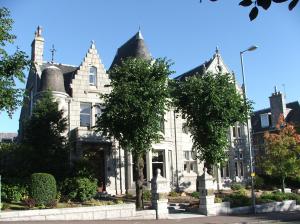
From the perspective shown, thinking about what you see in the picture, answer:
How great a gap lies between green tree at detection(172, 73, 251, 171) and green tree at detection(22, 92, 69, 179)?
8385 mm

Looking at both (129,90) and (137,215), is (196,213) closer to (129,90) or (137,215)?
(137,215)

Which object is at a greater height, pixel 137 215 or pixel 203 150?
pixel 203 150

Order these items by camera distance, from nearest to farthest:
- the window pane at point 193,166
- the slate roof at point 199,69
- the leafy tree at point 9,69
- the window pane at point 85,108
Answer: the leafy tree at point 9,69 < the window pane at point 85,108 < the window pane at point 193,166 < the slate roof at point 199,69

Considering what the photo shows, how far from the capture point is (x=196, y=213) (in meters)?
22.8

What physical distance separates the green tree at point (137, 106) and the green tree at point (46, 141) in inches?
137

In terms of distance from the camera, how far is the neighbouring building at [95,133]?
2958 centimetres

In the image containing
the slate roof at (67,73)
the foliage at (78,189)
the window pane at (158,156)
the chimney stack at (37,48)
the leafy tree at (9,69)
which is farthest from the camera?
the chimney stack at (37,48)

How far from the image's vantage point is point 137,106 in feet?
73.4

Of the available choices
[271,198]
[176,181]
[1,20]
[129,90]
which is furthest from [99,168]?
[1,20]

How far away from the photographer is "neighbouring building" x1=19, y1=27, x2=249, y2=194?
29.6 m

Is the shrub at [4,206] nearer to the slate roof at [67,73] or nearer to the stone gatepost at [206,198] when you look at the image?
the stone gatepost at [206,198]

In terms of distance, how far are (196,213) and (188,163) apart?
508 inches

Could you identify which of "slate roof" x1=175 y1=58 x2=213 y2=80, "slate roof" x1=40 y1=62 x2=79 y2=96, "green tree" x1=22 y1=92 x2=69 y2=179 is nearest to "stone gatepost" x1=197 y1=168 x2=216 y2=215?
"green tree" x1=22 y1=92 x2=69 y2=179

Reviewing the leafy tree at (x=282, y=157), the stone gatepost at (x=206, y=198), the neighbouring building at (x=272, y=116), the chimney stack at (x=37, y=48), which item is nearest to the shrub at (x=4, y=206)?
the stone gatepost at (x=206, y=198)
